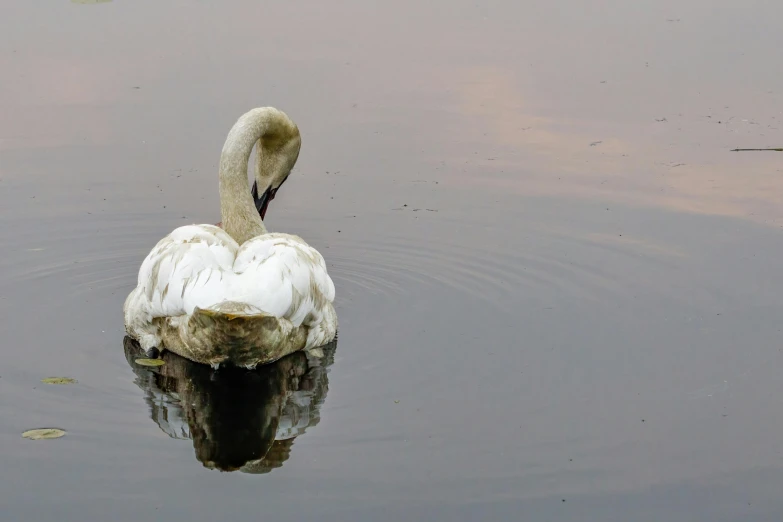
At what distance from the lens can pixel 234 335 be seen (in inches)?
307

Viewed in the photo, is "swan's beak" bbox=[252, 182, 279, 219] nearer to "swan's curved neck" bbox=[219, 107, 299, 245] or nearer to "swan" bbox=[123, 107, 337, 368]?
"swan's curved neck" bbox=[219, 107, 299, 245]

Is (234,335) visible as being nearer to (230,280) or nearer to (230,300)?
(230,300)

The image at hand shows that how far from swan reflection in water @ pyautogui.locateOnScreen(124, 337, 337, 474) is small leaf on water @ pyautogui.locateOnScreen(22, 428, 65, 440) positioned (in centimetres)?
57

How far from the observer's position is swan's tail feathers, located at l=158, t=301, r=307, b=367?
25.1 ft

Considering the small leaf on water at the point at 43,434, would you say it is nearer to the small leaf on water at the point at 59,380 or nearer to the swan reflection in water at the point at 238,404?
the swan reflection in water at the point at 238,404

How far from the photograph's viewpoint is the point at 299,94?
14.4m

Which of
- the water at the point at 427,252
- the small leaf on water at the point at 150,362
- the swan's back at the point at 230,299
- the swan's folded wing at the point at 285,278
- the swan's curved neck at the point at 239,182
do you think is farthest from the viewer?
the swan's curved neck at the point at 239,182

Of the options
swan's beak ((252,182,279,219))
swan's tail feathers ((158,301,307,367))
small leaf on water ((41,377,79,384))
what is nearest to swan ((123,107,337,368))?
swan's tail feathers ((158,301,307,367))

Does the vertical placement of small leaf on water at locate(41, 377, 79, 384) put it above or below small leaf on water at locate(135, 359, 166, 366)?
above

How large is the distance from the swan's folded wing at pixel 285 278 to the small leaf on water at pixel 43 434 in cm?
136

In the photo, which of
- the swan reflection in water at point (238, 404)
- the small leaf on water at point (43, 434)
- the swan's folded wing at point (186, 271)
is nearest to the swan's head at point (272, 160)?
the swan's folded wing at point (186, 271)

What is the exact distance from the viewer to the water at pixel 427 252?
6801 millimetres

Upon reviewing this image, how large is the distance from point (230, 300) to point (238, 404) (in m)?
0.64

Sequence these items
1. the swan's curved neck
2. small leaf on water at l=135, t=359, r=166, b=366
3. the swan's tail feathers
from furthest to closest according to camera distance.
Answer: the swan's curved neck
small leaf on water at l=135, t=359, r=166, b=366
the swan's tail feathers
